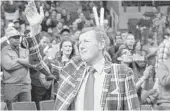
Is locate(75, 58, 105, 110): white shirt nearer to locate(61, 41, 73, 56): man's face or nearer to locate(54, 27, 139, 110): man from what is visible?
locate(54, 27, 139, 110): man

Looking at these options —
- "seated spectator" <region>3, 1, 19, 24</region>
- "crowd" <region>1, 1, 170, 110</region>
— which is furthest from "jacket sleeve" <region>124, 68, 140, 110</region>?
"seated spectator" <region>3, 1, 19, 24</region>

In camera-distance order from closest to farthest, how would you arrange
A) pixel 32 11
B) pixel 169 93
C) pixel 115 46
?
1. pixel 169 93
2. pixel 32 11
3. pixel 115 46

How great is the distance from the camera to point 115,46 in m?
10.0

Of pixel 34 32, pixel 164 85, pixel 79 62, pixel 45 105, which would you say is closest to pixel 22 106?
pixel 45 105

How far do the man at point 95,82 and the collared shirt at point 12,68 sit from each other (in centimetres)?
414

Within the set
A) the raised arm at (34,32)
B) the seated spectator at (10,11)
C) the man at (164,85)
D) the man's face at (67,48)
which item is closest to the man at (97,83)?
the man at (164,85)

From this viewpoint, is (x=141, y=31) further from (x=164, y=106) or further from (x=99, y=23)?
(x=99, y=23)

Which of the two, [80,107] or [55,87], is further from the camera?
[55,87]

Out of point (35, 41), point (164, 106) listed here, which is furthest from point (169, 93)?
point (35, 41)

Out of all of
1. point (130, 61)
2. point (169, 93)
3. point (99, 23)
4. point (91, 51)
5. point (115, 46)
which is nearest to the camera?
point (91, 51)

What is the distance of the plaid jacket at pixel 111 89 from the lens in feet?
12.7

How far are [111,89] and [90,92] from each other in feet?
0.49

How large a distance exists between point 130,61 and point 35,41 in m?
1.98

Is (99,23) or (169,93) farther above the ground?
(99,23)
